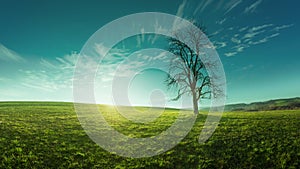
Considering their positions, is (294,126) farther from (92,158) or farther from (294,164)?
(92,158)

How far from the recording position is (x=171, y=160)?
1272 cm

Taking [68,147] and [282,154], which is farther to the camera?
[68,147]

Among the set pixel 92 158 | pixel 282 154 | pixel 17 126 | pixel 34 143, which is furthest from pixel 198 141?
pixel 17 126

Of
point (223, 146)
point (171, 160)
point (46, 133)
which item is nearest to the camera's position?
point (171, 160)

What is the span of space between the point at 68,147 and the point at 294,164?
1482cm

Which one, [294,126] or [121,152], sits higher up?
[294,126]

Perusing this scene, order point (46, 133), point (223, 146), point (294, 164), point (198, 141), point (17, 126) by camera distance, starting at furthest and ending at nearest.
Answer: point (17, 126)
point (46, 133)
point (198, 141)
point (223, 146)
point (294, 164)

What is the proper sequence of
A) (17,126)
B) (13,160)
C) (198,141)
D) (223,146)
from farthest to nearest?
(17,126) → (198,141) → (223,146) → (13,160)

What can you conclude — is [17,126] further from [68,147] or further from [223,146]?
[223,146]

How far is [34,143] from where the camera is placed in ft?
48.1

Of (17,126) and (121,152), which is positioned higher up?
(17,126)

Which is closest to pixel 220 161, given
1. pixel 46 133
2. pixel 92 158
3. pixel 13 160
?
pixel 92 158

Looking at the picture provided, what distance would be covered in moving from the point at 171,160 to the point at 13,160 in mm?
9739

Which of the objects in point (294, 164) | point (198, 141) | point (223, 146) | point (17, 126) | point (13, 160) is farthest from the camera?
point (17, 126)
